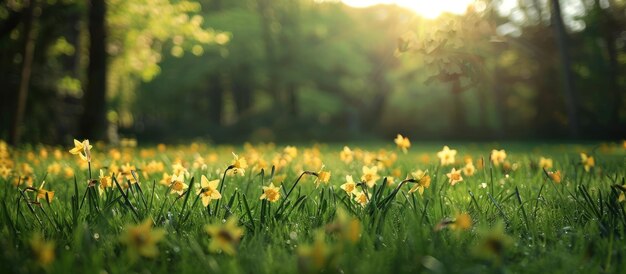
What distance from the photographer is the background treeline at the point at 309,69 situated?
9.03 m

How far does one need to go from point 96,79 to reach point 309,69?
1868cm

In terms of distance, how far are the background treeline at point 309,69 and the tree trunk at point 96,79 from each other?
0.09 feet

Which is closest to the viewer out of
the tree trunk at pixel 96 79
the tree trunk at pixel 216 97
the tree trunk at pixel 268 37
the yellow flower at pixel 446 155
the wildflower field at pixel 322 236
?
the wildflower field at pixel 322 236

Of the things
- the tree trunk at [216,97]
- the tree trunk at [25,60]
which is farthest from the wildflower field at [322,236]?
the tree trunk at [216,97]

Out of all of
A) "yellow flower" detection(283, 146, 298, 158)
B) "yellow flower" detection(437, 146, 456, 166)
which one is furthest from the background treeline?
"yellow flower" detection(283, 146, 298, 158)

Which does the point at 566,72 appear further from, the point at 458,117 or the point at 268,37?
the point at 268,37

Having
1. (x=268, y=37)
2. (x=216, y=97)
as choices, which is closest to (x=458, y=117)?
(x=268, y=37)

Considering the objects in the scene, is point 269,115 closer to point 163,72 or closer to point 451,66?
point 163,72

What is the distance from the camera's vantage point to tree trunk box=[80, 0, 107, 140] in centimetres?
1122

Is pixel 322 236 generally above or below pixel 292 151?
below

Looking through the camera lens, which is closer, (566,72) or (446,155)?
(446,155)

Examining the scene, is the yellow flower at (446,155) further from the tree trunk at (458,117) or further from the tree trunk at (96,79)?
the tree trunk at (458,117)

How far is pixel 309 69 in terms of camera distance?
95.7ft

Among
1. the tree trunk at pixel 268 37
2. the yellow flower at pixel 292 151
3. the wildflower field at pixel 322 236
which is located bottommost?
the wildflower field at pixel 322 236
